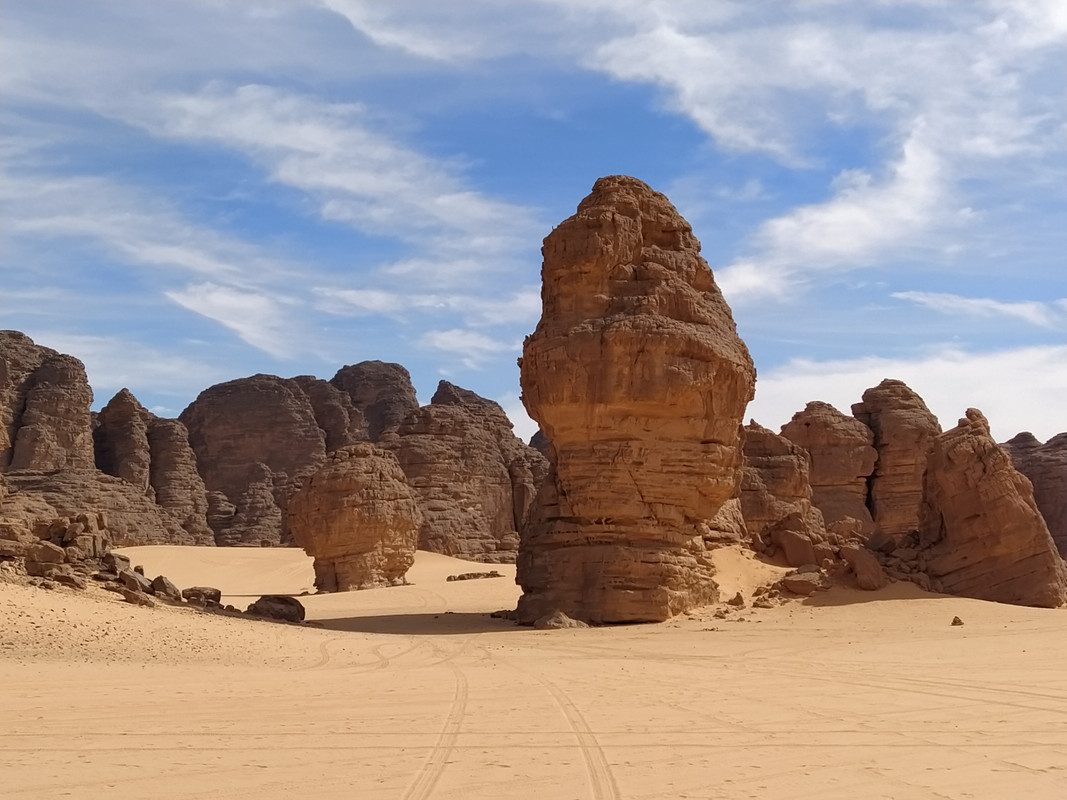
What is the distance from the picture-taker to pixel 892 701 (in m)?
8.54

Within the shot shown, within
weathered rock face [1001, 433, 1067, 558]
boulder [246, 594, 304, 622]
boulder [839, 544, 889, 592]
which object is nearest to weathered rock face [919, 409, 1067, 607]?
boulder [839, 544, 889, 592]

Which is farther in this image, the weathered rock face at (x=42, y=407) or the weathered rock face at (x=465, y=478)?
the weathered rock face at (x=42, y=407)

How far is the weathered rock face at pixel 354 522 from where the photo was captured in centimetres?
2977

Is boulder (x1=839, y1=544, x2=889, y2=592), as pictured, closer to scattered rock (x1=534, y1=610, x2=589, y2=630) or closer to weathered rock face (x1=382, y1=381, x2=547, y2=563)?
scattered rock (x1=534, y1=610, x2=589, y2=630)

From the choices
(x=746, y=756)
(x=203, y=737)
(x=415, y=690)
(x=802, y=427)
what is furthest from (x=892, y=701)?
(x=802, y=427)

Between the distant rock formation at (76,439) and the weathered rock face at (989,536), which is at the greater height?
the distant rock formation at (76,439)

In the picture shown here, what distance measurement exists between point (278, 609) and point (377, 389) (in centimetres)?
5573

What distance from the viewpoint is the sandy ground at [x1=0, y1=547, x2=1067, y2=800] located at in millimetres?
5656

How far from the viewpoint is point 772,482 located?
96.3 feet

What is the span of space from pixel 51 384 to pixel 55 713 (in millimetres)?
50010

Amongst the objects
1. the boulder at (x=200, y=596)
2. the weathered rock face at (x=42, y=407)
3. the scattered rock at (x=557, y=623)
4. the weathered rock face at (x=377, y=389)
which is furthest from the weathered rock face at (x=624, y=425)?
the weathered rock face at (x=377, y=389)

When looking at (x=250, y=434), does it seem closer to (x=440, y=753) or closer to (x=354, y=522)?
(x=354, y=522)

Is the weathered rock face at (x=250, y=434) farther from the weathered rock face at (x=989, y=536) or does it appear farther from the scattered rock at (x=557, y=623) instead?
the weathered rock face at (x=989, y=536)

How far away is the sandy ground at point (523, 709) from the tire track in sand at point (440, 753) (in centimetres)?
2
